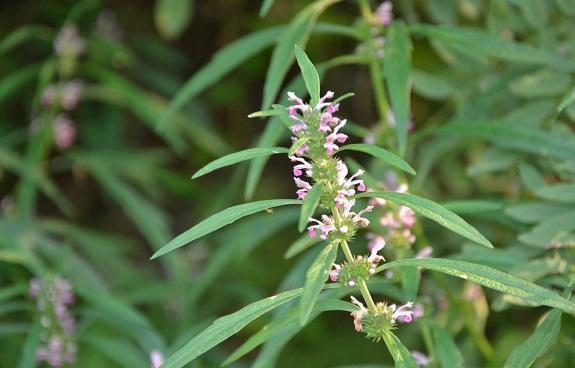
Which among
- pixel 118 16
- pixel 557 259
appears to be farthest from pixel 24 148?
pixel 557 259

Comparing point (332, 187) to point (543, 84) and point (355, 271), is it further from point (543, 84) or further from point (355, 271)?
point (543, 84)

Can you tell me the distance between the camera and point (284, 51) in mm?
1903

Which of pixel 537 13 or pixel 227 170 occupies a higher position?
pixel 227 170

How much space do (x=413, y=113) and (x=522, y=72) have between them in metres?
1.40

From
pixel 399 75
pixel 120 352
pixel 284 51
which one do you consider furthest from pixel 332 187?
pixel 120 352

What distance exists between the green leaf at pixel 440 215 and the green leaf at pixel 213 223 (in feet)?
0.48

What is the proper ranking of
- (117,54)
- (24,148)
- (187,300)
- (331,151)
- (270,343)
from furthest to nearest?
1. (24,148)
2. (117,54)
3. (187,300)
4. (270,343)
5. (331,151)

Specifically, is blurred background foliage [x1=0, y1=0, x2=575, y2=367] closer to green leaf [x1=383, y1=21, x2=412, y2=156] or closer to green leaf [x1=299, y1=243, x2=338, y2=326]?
green leaf [x1=383, y1=21, x2=412, y2=156]

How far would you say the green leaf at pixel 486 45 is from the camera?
1.87 meters

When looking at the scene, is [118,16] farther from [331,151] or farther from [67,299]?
[331,151]

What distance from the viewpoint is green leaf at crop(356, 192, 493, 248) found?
1221 mm

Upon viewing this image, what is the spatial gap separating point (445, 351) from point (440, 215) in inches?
18.5

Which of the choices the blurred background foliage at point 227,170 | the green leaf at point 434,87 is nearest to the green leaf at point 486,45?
the blurred background foliage at point 227,170

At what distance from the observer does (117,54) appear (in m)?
3.00
